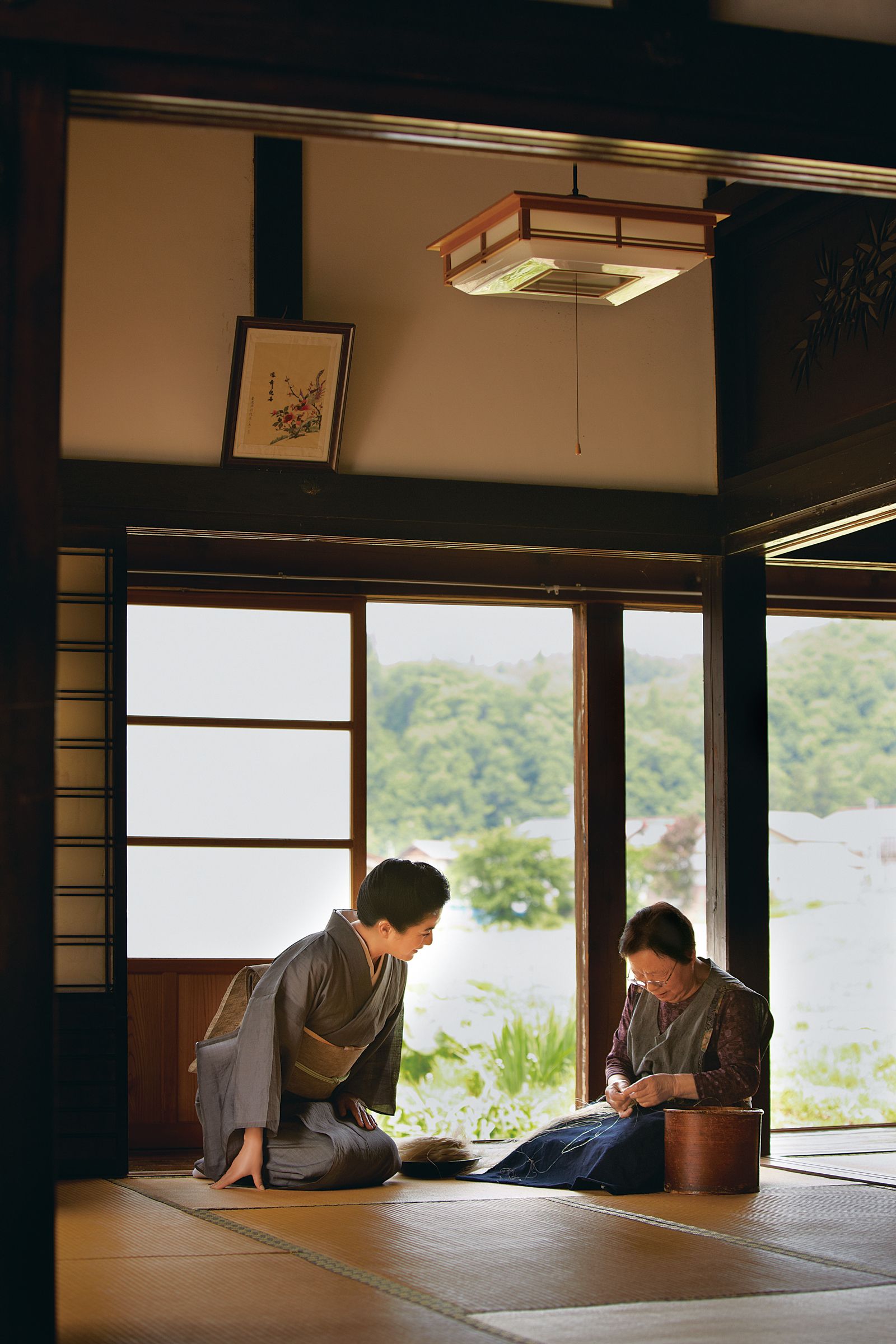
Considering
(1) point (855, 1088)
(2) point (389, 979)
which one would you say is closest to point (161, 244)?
(2) point (389, 979)

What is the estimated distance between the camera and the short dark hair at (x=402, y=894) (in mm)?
4281

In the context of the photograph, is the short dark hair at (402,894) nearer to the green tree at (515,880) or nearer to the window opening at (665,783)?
the window opening at (665,783)

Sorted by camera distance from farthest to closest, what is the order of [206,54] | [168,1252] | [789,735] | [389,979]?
[789,735]
[389,979]
[168,1252]
[206,54]

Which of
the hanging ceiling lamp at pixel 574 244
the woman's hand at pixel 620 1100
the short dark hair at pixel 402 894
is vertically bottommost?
the woman's hand at pixel 620 1100

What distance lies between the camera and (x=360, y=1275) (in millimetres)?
2934

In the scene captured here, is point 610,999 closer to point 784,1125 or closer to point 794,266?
point 784,1125

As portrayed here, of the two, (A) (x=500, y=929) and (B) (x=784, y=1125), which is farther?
(A) (x=500, y=929)

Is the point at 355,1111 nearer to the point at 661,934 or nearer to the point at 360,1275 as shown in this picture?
the point at 661,934

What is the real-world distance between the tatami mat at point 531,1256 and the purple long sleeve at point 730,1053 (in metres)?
0.61

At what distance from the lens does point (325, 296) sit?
4.94 meters

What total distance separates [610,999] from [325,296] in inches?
115

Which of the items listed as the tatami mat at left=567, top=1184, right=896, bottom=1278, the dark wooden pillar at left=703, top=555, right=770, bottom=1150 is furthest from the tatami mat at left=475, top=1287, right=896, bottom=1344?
the dark wooden pillar at left=703, top=555, right=770, bottom=1150

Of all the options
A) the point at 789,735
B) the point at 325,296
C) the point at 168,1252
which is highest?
the point at 325,296

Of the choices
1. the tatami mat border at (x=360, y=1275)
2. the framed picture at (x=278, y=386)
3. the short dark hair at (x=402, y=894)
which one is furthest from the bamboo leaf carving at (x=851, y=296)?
the tatami mat border at (x=360, y=1275)
